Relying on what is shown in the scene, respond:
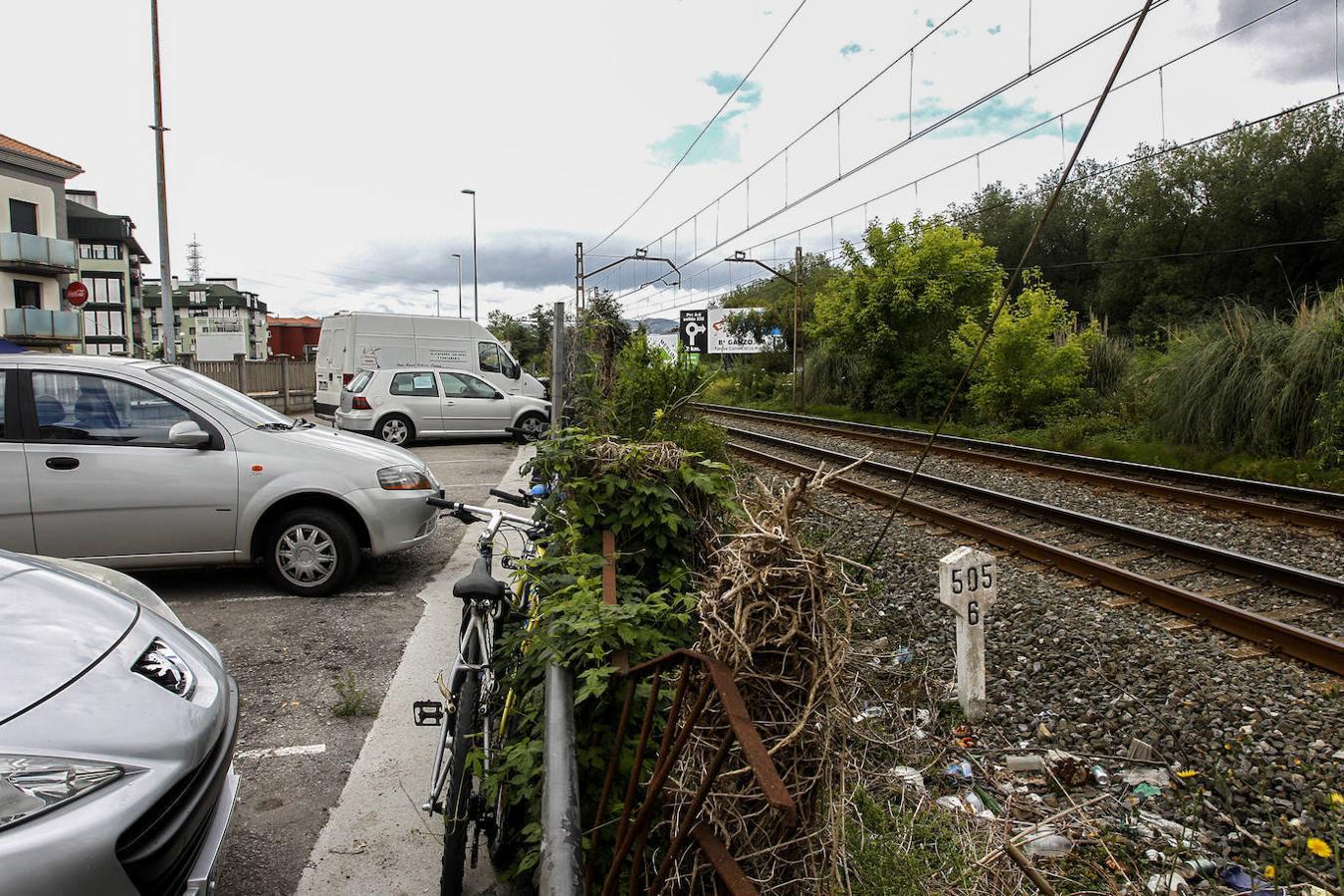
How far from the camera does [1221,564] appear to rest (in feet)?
24.2

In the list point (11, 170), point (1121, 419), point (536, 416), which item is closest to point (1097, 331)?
point (1121, 419)

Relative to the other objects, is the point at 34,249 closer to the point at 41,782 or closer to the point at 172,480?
the point at 172,480

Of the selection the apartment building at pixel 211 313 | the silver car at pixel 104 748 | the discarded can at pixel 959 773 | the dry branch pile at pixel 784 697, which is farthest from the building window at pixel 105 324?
the dry branch pile at pixel 784 697

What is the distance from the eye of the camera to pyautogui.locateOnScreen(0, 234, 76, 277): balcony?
3472cm

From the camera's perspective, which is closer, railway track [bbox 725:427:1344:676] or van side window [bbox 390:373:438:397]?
railway track [bbox 725:427:1344:676]

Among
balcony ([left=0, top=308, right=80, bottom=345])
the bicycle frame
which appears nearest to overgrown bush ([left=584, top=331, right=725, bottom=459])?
the bicycle frame

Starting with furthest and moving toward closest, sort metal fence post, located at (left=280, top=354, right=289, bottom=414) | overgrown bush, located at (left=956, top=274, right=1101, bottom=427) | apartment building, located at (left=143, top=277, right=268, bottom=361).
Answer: apartment building, located at (left=143, top=277, right=268, bottom=361) < metal fence post, located at (left=280, top=354, right=289, bottom=414) < overgrown bush, located at (left=956, top=274, right=1101, bottom=427)

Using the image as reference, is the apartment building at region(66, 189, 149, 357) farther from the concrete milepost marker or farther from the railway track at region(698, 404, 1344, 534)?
the concrete milepost marker

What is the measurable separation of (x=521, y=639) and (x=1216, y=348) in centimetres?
1514

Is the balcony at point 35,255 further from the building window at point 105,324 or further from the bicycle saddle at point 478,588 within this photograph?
the bicycle saddle at point 478,588

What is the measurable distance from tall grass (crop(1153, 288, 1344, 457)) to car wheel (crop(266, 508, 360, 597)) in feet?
43.5

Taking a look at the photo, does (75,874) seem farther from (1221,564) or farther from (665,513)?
(1221,564)

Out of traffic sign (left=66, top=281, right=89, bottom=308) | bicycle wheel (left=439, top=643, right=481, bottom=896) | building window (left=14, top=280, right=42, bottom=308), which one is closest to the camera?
bicycle wheel (left=439, top=643, right=481, bottom=896)

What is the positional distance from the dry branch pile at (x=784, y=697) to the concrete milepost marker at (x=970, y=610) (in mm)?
3103
